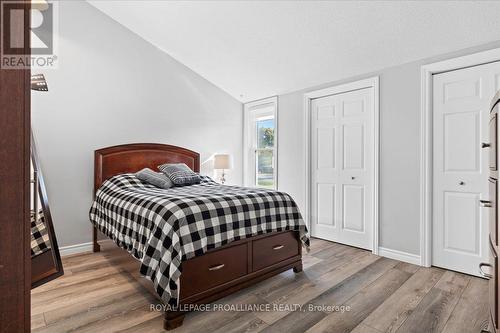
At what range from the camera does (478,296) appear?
218cm

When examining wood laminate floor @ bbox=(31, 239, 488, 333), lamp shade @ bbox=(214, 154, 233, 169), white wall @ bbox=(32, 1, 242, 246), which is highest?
white wall @ bbox=(32, 1, 242, 246)

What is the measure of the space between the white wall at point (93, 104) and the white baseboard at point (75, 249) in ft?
0.16

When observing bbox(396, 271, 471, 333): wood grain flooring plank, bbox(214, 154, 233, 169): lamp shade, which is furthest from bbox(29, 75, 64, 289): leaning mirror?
bbox(214, 154, 233, 169): lamp shade

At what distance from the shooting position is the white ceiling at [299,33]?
2424 millimetres

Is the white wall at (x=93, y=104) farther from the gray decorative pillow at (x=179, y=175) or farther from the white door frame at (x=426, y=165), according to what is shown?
the white door frame at (x=426, y=165)

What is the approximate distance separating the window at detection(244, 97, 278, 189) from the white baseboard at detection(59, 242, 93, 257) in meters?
2.61

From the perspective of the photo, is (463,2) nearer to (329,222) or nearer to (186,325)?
(329,222)

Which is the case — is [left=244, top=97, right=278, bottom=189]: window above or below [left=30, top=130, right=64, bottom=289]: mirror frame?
above

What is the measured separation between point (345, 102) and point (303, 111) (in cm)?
63

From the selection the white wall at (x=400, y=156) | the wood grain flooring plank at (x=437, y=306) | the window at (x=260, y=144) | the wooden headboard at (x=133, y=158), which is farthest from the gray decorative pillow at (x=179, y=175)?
the wood grain flooring plank at (x=437, y=306)

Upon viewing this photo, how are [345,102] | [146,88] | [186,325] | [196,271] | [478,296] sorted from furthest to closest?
[146,88]
[345,102]
[478,296]
[196,271]
[186,325]

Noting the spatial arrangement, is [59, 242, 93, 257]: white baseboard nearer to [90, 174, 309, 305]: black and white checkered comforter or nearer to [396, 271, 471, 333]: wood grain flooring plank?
[90, 174, 309, 305]: black and white checkered comforter

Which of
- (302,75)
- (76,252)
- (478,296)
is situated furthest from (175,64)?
(478,296)

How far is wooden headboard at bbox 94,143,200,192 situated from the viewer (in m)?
3.33
